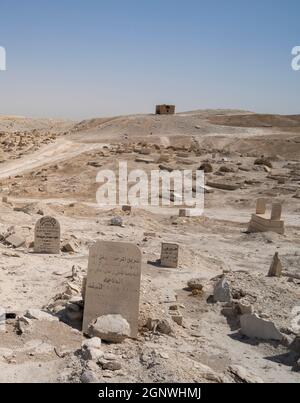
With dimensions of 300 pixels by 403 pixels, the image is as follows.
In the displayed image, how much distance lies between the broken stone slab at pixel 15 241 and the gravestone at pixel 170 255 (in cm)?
289

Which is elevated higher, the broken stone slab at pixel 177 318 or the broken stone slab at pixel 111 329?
the broken stone slab at pixel 111 329

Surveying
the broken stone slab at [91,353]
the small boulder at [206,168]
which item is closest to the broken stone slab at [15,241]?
the broken stone slab at [91,353]

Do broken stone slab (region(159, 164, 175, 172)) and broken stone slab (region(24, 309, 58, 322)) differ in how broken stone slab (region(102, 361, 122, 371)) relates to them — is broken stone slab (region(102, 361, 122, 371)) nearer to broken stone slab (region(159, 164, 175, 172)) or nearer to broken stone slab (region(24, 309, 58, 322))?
broken stone slab (region(24, 309, 58, 322))

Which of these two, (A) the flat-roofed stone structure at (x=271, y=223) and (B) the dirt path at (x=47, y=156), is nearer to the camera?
(A) the flat-roofed stone structure at (x=271, y=223)

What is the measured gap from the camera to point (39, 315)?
612 cm

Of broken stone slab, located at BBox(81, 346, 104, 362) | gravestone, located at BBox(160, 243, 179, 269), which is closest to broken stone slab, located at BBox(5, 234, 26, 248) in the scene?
gravestone, located at BBox(160, 243, 179, 269)

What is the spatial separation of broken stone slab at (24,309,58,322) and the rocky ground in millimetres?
27

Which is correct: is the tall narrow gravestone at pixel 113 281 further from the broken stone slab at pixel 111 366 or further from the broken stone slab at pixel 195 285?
the broken stone slab at pixel 195 285

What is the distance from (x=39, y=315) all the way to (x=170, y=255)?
398 cm

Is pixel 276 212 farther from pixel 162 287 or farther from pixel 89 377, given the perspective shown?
pixel 89 377

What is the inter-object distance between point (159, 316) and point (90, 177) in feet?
55.1

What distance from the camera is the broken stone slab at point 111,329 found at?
5754 mm
